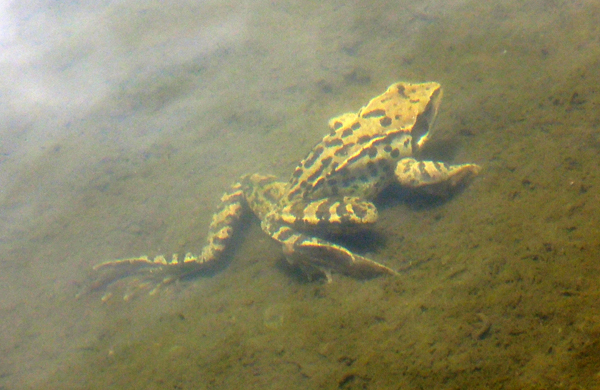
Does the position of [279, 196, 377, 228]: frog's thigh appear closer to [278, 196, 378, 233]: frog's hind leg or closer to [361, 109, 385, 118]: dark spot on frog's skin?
[278, 196, 378, 233]: frog's hind leg

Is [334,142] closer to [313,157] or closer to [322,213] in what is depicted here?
[313,157]

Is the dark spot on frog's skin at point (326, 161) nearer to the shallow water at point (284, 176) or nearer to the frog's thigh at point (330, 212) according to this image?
the frog's thigh at point (330, 212)

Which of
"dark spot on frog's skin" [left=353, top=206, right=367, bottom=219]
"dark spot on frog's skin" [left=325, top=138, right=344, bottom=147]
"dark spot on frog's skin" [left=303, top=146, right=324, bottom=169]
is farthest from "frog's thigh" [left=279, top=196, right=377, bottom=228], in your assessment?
"dark spot on frog's skin" [left=325, top=138, right=344, bottom=147]

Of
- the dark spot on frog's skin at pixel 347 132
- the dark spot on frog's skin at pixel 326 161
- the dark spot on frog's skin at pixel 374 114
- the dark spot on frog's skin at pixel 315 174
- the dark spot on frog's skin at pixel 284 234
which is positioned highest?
the dark spot on frog's skin at pixel 374 114

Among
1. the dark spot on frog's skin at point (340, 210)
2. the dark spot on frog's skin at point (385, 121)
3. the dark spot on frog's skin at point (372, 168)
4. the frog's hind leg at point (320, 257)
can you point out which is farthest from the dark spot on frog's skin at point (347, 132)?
the frog's hind leg at point (320, 257)

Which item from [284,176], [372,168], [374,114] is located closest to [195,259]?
[284,176]
